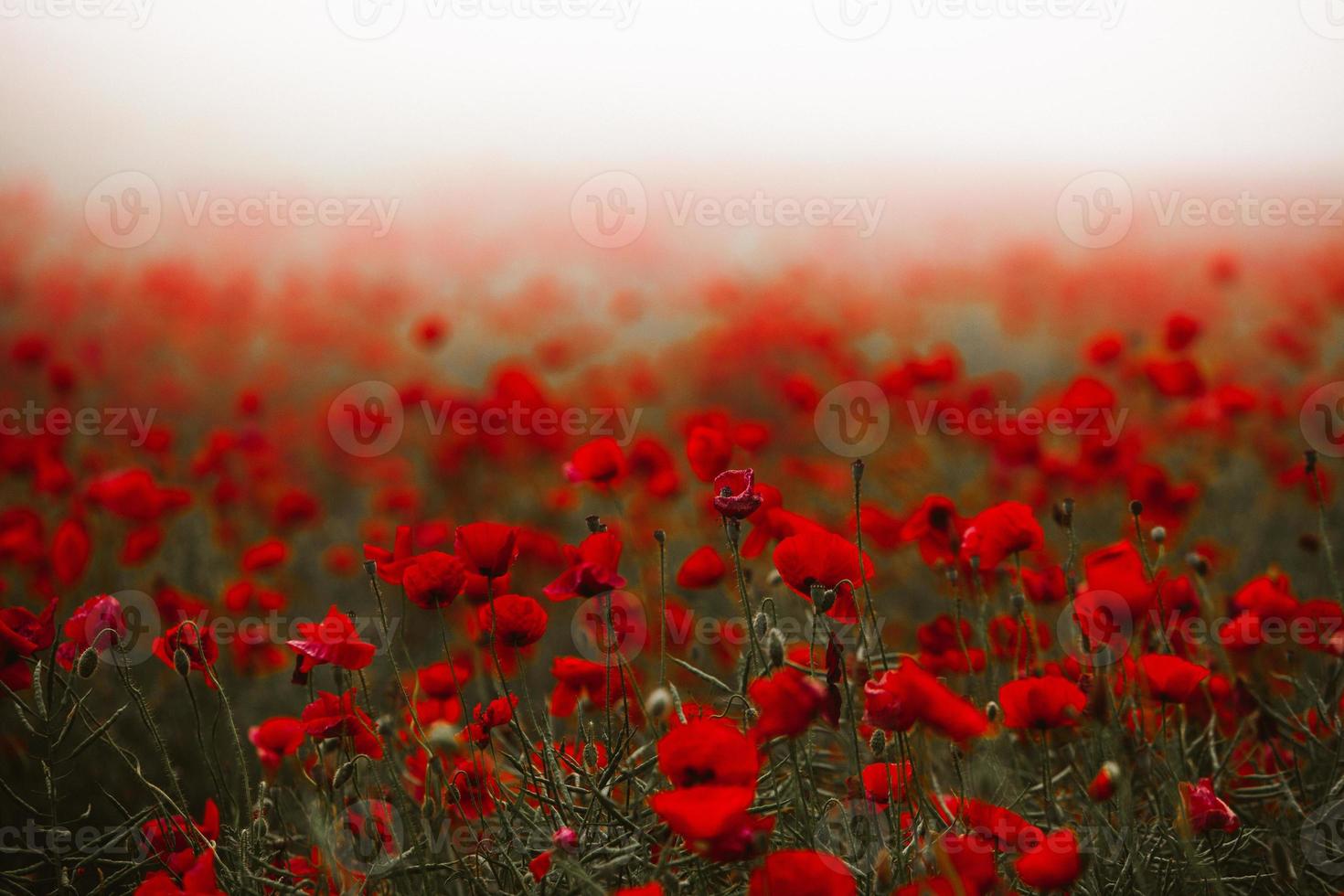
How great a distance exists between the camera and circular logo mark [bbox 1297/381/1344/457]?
11.6 feet

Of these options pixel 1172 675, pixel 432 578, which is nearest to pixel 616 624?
pixel 432 578

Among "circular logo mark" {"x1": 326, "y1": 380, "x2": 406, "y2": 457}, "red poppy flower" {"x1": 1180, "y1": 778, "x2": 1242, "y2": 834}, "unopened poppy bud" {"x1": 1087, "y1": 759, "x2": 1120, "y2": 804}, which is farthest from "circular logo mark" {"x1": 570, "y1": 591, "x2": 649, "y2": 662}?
"circular logo mark" {"x1": 326, "y1": 380, "x2": 406, "y2": 457}

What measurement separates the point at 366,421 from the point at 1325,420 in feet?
12.4

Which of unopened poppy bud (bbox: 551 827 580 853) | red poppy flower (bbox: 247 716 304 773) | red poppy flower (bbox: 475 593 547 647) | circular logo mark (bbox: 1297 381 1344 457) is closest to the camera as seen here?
unopened poppy bud (bbox: 551 827 580 853)

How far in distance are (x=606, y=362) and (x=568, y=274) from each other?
1.39 m

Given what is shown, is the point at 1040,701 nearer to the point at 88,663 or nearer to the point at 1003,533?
the point at 1003,533

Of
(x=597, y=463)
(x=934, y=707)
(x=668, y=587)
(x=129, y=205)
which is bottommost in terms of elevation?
(x=668, y=587)

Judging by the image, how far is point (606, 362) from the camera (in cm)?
558

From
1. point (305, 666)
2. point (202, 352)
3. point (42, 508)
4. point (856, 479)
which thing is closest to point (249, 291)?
point (202, 352)

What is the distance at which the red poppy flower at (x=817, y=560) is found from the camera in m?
1.20

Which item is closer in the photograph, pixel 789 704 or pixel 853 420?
pixel 789 704

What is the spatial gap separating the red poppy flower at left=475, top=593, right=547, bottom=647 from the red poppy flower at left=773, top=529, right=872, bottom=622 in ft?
1.13

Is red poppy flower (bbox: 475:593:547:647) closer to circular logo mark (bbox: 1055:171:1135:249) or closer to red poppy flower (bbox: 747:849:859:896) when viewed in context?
red poppy flower (bbox: 747:849:859:896)

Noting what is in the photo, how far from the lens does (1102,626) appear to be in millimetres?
1340
